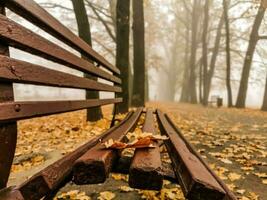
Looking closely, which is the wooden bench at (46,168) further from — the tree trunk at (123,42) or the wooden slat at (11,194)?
the tree trunk at (123,42)

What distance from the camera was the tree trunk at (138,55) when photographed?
36.4 ft

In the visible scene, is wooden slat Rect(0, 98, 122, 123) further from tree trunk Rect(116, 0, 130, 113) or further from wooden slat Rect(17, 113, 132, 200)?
tree trunk Rect(116, 0, 130, 113)

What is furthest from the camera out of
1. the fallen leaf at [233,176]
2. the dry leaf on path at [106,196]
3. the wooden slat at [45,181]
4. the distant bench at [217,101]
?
the distant bench at [217,101]

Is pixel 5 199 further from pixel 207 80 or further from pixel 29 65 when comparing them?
pixel 207 80

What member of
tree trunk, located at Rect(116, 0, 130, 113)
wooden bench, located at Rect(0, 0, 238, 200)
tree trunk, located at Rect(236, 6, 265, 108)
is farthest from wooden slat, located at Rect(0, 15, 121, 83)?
tree trunk, located at Rect(236, 6, 265, 108)

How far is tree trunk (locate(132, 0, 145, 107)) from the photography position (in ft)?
36.4

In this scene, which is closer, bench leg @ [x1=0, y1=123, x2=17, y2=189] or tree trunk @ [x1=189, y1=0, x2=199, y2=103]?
bench leg @ [x1=0, y1=123, x2=17, y2=189]

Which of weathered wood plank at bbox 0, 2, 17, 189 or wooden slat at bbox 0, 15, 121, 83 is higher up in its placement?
wooden slat at bbox 0, 15, 121, 83

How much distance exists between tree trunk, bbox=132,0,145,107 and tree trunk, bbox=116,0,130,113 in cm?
290

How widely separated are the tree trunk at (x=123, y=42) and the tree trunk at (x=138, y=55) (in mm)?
2904

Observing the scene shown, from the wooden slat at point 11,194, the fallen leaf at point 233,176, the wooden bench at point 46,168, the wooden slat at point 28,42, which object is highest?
the wooden slat at point 28,42

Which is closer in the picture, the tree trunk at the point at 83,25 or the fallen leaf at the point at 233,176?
the fallen leaf at the point at 233,176

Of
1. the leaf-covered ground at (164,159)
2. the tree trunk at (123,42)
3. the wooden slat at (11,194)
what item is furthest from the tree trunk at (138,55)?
the wooden slat at (11,194)

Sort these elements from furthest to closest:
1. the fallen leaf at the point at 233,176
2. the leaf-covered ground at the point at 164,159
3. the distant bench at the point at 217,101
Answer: the distant bench at the point at 217,101
the fallen leaf at the point at 233,176
the leaf-covered ground at the point at 164,159
